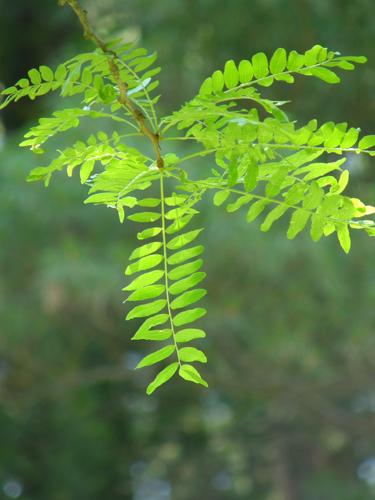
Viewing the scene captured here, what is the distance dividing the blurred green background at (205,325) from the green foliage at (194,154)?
2.69 m

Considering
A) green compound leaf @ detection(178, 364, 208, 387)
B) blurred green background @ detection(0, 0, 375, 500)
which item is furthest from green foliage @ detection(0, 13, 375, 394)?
blurred green background @ detection(0, 0, 375, 500)

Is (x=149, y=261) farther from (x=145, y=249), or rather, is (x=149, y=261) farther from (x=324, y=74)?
(x=324, y=74)

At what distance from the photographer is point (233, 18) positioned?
3.39 meters

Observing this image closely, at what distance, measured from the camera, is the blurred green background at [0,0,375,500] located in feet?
10.9

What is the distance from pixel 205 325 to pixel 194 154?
11.6ft

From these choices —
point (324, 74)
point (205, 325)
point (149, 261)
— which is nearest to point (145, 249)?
point (149, 261)

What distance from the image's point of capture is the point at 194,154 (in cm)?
45

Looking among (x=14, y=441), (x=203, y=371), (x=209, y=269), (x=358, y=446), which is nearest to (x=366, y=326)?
(x=209, y=269)

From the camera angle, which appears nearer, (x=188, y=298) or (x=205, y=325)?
(x=188, y=298)

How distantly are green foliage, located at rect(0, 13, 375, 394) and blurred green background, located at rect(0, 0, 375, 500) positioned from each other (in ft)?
8.84

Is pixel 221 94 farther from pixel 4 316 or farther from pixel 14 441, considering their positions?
A: pixel 14 441

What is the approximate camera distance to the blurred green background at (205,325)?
3.32 metres

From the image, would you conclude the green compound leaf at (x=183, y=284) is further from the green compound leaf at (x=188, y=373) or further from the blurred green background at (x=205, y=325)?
the blurred green background at (x=205, y=325)

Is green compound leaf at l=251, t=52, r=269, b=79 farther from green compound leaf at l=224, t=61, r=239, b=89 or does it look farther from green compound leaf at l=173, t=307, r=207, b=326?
green compound leaf at l=173, t=307, r=207, b=326
